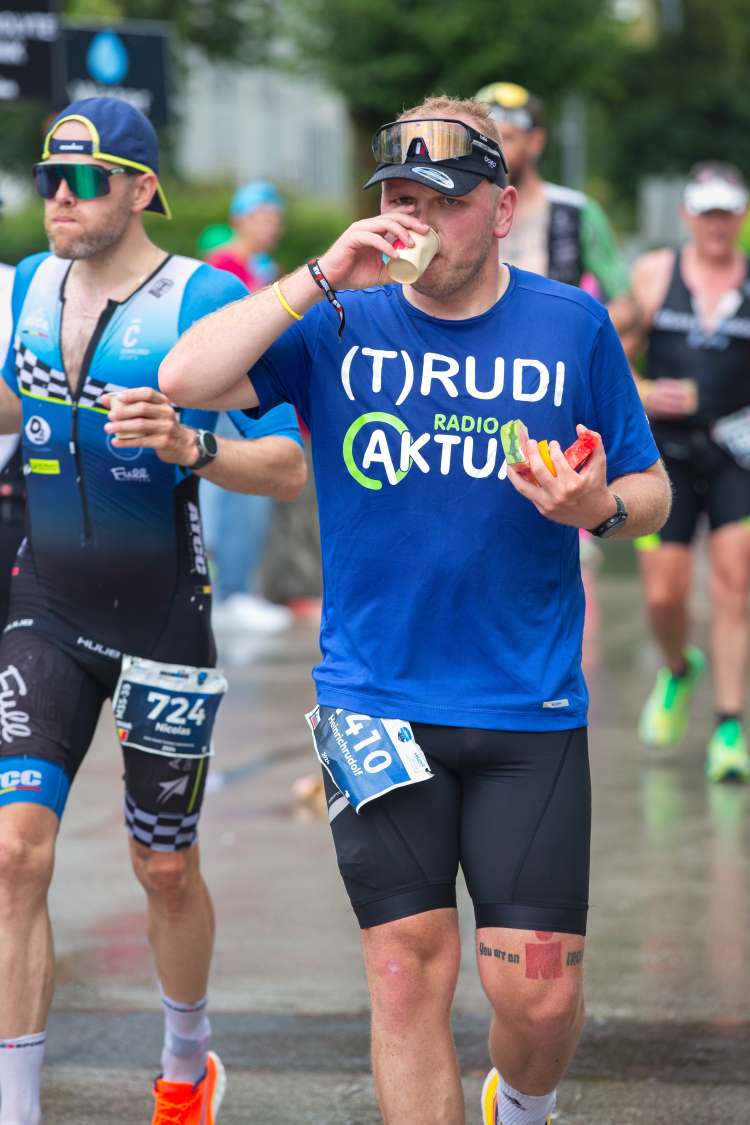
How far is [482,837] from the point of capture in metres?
3.74

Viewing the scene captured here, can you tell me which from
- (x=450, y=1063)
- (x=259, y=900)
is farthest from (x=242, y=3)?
(x=450, y=1063)

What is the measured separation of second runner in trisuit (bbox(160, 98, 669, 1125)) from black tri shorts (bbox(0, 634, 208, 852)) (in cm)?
79

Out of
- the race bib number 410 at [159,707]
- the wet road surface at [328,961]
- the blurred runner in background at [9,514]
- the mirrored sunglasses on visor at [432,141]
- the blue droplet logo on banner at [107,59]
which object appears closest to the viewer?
the mirrored sunglasses on visor at [432,141]

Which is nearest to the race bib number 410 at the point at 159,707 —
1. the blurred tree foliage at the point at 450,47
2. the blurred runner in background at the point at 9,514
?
the blurred runner in background at the point at 9,514

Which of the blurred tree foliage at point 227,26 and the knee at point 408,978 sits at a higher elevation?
the blurred tree foliage at point 227,26

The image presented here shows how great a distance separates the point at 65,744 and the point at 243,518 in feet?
24.9

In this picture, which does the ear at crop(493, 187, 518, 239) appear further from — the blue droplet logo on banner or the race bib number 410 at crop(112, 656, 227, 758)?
the blue droplet logo on banner

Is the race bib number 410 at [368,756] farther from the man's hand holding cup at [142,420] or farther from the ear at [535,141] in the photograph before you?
the ear at [535,141]

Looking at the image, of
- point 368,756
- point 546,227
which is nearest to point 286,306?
point 368,756

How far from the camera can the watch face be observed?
4.06m

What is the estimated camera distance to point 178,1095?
14.5ft

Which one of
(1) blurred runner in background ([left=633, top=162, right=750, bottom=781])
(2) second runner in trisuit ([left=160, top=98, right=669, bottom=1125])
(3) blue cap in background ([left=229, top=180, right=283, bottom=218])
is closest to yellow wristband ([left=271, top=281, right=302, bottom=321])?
(2) second runner in trisuit ([left=160, top=98, right=669, bottom=1125])

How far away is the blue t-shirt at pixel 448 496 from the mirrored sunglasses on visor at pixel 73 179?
90cm

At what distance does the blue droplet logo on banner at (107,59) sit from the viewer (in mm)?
11312
